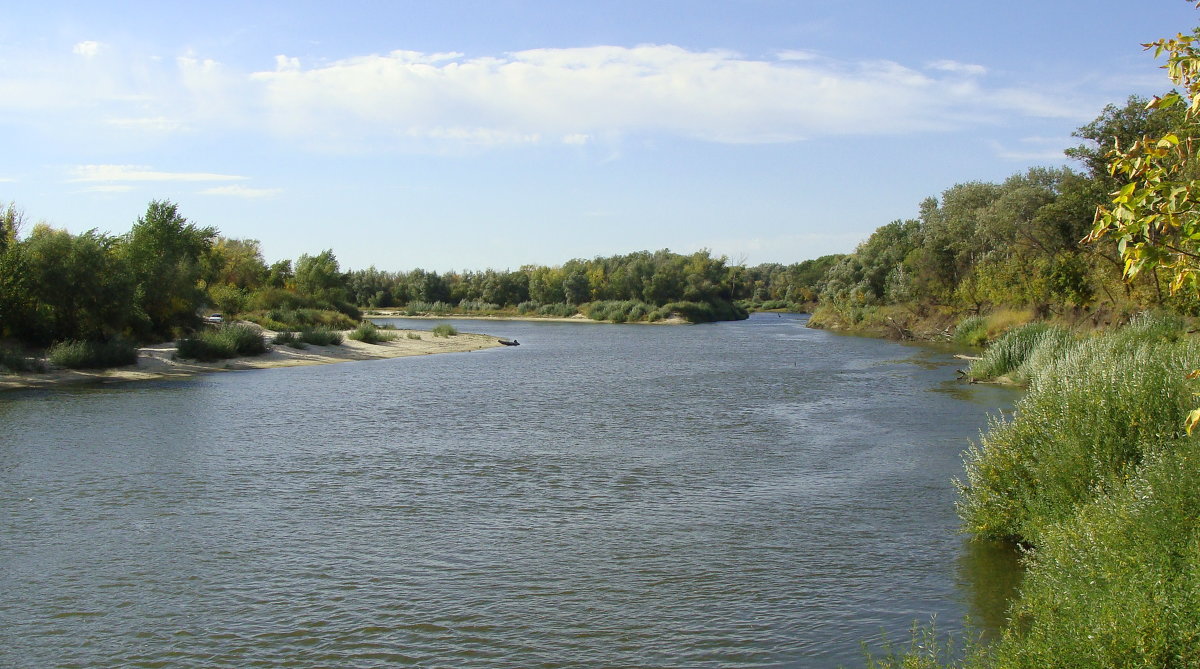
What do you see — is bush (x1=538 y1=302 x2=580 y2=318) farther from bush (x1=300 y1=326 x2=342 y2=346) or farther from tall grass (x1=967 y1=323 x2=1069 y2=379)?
tall grass (x1=967 y1=323 x2=1069 y2=379)

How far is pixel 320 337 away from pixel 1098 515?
4648cm

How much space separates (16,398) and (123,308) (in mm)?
9734

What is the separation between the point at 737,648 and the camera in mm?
8961

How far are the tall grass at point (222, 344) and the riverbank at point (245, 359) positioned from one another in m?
0.41

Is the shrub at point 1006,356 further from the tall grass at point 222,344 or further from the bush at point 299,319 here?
the bush at point 299,319

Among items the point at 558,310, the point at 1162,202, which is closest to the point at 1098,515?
the point at 1162,202

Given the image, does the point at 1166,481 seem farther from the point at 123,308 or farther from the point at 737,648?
the point at 123,308

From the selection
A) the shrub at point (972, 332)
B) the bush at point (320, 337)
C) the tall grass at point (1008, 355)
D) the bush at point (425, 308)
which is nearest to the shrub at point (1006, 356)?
the tall grass at point (1008, 355)

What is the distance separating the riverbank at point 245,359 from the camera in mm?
32656

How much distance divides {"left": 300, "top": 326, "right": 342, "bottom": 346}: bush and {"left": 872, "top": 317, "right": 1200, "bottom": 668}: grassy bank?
4218cm

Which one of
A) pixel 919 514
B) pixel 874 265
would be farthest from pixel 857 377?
pixel 874 265

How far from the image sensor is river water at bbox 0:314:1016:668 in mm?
9242

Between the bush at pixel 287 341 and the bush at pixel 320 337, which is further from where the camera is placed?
the bush at pixel 320 337

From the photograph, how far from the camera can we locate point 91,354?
34.7m
